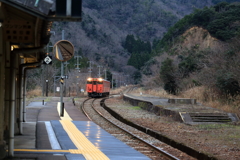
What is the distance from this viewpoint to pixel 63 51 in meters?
16.3

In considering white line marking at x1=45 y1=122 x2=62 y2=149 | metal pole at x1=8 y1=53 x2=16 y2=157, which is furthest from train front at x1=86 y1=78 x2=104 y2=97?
metal pole at x1=8 y1=53 x2=16 y2=157

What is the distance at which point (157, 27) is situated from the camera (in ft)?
400

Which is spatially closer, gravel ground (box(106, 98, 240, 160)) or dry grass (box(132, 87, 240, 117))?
gravel ground (box(106, 98, 240, 160))

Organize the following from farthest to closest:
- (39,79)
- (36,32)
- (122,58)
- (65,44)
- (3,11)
Result: 1. (122,58)
2. (39,79)
3. (65,44)
4. (36,32)
5. (3,11)

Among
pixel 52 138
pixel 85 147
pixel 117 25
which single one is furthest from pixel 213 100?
pixel 117 25

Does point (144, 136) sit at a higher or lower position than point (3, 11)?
lower

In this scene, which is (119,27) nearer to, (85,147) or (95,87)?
(95,87)

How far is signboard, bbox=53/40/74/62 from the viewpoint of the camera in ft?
52.1

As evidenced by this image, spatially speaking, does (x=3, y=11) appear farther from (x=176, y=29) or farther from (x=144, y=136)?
(x=176, y=29)

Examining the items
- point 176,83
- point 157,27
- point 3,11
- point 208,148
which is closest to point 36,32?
point 3,11

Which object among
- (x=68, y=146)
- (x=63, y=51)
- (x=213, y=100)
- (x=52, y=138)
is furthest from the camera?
(x=213, y=100)

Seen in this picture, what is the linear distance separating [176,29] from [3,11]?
61.1 metres

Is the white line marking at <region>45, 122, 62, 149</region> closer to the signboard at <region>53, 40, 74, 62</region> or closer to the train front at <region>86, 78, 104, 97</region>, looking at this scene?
the signboard at <region>53, 40, 74, 62</region>

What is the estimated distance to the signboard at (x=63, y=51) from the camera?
52.1 feet
